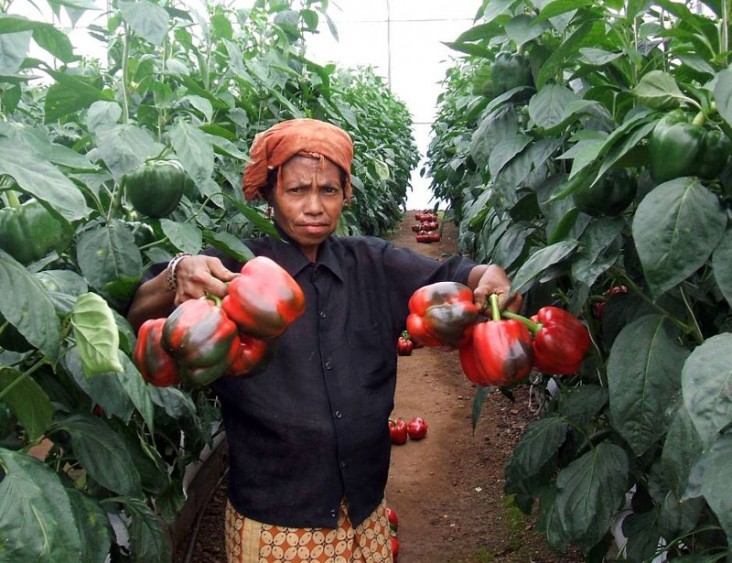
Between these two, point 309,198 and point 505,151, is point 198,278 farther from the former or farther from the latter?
point 505,151

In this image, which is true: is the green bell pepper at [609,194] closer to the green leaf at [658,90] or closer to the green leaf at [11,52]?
the green leaf at [658,90]

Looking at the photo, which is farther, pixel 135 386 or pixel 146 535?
pixel 146 535

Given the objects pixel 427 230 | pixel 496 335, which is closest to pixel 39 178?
pixel 496 335

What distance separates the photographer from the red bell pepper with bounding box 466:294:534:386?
1643 millimetres

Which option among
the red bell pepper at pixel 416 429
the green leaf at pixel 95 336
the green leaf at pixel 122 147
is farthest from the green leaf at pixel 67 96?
the red bell pepper at pixel 416 429

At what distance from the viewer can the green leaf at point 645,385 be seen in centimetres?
157

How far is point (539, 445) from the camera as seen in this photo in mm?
2287

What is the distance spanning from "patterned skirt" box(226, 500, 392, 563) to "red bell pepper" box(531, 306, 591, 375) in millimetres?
752

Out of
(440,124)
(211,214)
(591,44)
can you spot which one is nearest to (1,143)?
(591,44)

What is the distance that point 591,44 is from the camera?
198 centimetres

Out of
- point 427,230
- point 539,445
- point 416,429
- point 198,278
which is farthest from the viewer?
point 427,230

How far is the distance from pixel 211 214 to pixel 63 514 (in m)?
2.08

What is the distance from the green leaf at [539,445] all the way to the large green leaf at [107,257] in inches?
47.7

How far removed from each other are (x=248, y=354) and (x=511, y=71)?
1.11 metres
